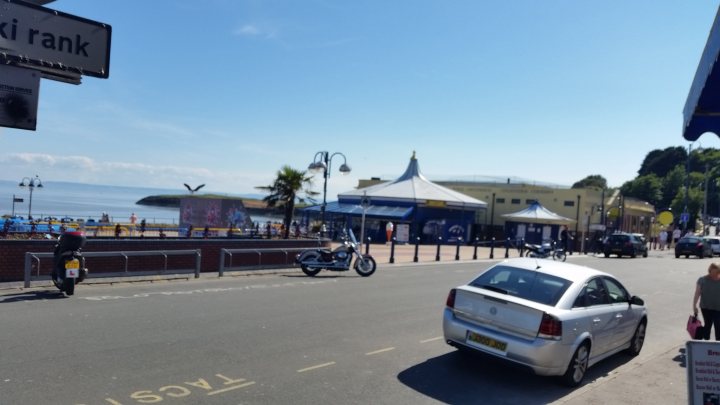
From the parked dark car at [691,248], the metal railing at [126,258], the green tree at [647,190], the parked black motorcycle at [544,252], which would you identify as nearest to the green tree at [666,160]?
the green tree at [647,190]

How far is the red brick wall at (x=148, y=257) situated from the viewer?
12117mm

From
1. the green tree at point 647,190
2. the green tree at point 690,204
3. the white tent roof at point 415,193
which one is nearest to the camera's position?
the white tent roof at point 415,193

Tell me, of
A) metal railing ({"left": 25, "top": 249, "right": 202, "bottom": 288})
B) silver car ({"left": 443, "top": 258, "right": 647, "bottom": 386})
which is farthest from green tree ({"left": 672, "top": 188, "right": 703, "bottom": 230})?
silver car ({"left": 443, "top": 258, "right": 647, "bottom": 386})

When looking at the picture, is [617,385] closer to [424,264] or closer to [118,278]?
[118,278]

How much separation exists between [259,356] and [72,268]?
5.35 metres

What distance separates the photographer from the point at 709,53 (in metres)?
4.58

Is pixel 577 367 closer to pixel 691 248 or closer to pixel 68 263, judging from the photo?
pixel 68 263

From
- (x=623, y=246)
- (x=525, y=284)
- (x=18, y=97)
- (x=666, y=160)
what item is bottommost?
(x=623, y=246)

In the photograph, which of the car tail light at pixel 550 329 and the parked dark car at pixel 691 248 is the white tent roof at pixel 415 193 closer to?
the parked dark car at pixel 691 248

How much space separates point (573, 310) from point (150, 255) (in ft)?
34.0

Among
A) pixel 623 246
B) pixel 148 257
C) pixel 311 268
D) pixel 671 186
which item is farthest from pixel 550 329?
pixel 671 186

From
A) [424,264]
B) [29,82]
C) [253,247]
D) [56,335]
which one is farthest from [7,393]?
[424,264]

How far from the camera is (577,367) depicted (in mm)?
7137

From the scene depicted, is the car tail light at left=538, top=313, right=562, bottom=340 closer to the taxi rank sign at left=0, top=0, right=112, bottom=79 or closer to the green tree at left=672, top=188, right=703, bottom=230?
the taxi rank sign at left=0, top=0, right=112, bottom=79
